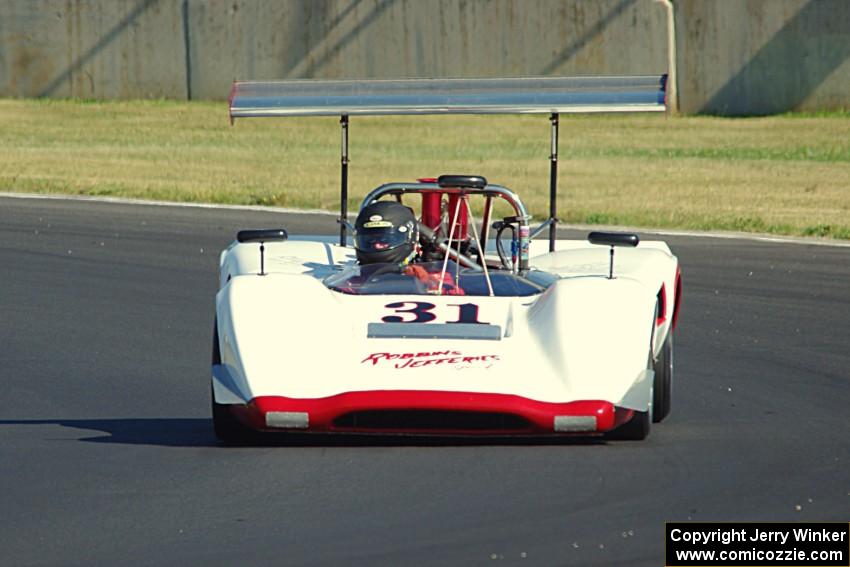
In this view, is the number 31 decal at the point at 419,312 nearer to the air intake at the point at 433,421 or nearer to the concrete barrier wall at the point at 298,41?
the air intake at the point at 433,421

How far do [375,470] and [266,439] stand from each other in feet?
2.49

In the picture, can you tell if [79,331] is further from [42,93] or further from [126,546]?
[42,93]

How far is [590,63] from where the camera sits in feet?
94.1

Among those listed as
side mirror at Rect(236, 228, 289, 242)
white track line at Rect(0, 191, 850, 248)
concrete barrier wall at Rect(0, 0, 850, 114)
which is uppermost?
concrete barrier wall at Rect(0, 0, 850, 114)

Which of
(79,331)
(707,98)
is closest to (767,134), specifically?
(707,98)

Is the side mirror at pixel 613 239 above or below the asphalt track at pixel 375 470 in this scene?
above

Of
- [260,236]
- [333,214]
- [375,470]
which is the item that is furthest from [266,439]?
[333,214]

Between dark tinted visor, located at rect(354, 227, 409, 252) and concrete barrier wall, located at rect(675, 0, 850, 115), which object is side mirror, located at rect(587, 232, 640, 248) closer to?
dark tinted visor, located at rect(354, 227, 409, 252)

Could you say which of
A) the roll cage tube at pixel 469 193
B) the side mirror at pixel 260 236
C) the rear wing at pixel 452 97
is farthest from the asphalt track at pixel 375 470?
the rear wing at pixel 452 97

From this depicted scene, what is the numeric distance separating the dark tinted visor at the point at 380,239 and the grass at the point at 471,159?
26.8 feet

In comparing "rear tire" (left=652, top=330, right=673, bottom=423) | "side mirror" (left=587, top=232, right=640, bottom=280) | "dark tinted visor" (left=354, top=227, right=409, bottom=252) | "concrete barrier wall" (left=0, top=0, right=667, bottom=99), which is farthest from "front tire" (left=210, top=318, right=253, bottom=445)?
"concrete barrier wall" (left=0, top=0, right=667, bottom=99)

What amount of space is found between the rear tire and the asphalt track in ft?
0.40

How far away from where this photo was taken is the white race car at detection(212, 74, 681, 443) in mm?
7145

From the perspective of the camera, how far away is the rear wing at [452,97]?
9.30 m
